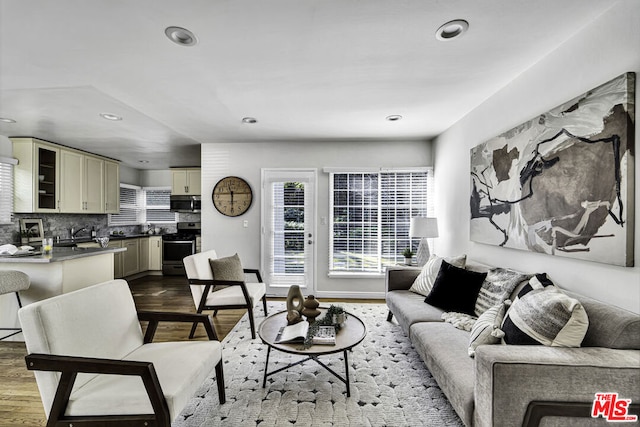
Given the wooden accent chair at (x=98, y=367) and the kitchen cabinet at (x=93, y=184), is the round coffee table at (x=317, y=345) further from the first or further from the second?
the kitchen cabinet at (x=93, y=184)

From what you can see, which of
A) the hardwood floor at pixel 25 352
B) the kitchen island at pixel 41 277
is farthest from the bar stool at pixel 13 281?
the hardwood floor at pixel 25 352

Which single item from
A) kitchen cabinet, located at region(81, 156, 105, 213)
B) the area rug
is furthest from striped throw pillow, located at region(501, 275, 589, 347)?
kitchen cabinet, located at region(81, 156, 105, 213)

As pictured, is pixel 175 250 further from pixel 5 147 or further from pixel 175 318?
pixel 175 318

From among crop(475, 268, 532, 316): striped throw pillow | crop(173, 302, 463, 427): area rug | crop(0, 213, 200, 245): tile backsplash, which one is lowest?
crop(173, 302, 463, 427): area rug

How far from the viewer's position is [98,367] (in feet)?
4.32

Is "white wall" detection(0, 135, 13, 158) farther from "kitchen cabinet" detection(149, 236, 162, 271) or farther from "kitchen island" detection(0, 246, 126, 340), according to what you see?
"kitchen cabinet" detection(149, 236, 162, 271)

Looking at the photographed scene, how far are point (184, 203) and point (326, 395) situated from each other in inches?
204

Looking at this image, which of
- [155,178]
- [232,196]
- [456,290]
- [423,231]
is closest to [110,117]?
[232,196]

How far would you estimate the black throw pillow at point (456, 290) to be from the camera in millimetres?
2477

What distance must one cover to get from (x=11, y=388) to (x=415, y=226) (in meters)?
4.01

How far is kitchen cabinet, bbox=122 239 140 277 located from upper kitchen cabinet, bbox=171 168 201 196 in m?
1.27

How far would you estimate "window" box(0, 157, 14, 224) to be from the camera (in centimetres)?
405

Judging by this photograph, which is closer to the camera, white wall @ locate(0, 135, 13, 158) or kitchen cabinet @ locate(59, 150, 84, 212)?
white wall @ locate(0, 135, 13, 158)

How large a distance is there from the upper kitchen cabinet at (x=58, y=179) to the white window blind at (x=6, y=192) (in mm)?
62
